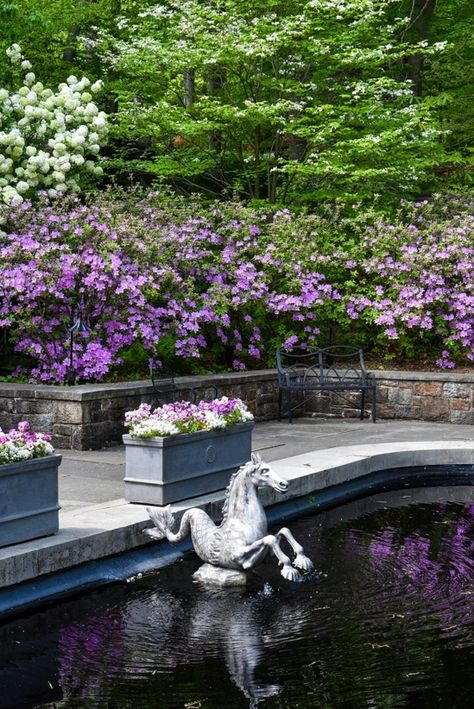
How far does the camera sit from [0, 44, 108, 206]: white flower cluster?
13281 millimetres

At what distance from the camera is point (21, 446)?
18.8 ft

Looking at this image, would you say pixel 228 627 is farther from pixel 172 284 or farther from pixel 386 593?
pixel 172 284

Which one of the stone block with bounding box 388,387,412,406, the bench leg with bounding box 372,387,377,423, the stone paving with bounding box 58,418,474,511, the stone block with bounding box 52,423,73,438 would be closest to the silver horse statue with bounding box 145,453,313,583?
the stone paving with bounding box 58,418,474,511

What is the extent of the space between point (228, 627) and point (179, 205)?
33.1ft

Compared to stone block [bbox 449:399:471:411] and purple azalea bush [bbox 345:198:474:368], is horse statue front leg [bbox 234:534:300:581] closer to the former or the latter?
stone block [bbox 449:399:471:411]

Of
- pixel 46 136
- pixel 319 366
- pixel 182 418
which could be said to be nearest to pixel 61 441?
pixel 182 418

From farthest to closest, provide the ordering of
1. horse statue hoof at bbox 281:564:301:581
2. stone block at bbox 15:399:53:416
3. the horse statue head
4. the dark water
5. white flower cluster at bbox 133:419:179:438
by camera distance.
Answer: stone block at bbox 15:399:53:416 < white flower cluster at bbox 133:419:179:438 < the horse statue head < horse statue hoof at bbox 281:564:301:581 < the dark water

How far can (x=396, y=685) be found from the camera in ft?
14.5

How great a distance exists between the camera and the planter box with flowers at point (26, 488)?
5.59 meters

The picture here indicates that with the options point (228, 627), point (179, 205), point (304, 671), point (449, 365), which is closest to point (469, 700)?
point (304, 671)

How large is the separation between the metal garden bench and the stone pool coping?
10.4ft

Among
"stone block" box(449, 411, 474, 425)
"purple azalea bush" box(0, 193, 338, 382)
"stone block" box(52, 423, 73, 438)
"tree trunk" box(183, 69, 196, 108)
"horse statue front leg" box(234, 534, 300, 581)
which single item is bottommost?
"horse statue front leg" box(234, 534, 300, 581)

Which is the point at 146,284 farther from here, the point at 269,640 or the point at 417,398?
the point at 269,640

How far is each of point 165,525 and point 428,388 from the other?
6.83m
